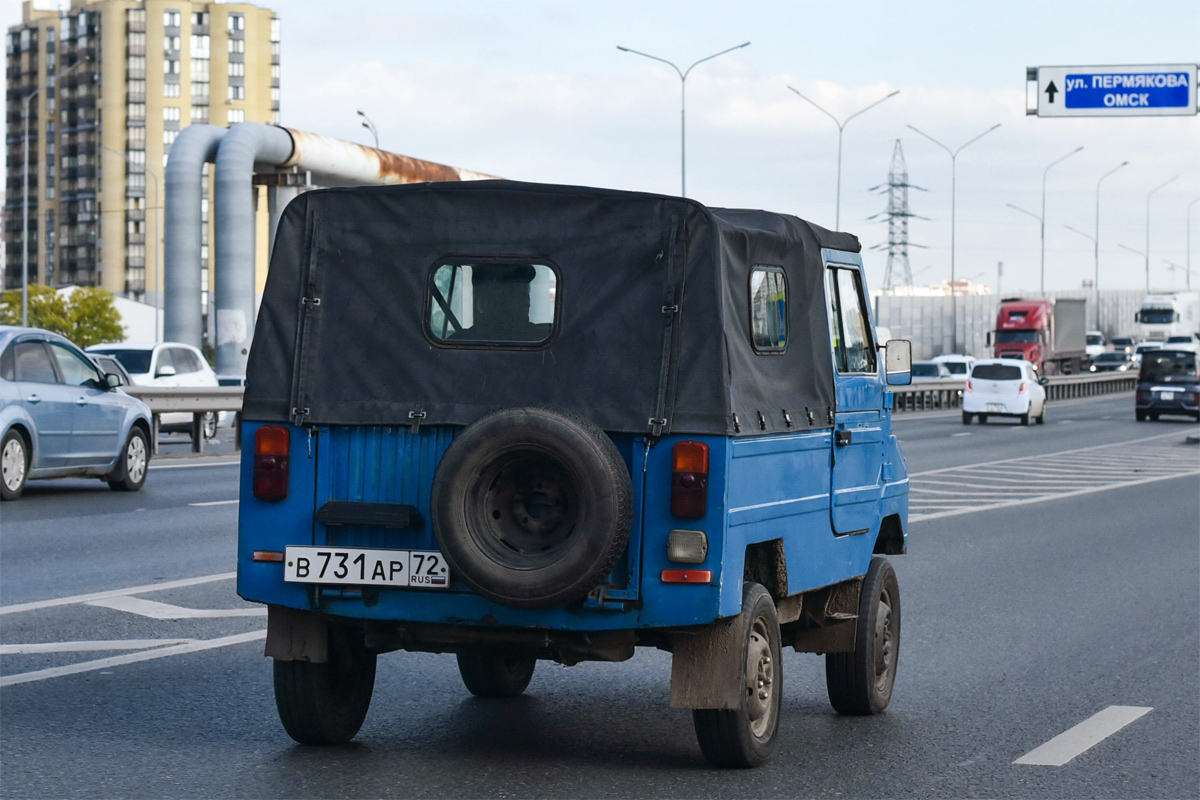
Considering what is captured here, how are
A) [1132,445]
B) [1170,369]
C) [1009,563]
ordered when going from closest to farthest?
1. [1009,563]
2. [1132,445]
3. [1170,369]

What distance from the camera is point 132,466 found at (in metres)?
18.6

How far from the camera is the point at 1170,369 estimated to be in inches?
1845

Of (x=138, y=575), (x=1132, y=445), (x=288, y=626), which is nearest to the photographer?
(x=288, y=626)

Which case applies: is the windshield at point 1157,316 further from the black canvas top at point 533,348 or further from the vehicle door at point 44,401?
the black canvas top at point 533,348

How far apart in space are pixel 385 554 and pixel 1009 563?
869 centimetres

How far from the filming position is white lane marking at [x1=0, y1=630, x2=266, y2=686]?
25.0 feet

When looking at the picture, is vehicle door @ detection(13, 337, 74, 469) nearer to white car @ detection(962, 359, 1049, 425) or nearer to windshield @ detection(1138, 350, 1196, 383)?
white car @ detection(962, 359, 1049, 425)

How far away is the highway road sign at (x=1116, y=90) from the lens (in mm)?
37875

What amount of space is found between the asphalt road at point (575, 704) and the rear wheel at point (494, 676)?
0.08 meters

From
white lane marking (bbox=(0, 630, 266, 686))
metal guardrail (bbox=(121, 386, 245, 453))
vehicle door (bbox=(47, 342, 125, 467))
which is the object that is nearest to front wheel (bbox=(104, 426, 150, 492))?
vehicle door (bbox=(47, 342, 125, 467))

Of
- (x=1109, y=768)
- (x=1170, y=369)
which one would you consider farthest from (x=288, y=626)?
(x=1170, y=369)

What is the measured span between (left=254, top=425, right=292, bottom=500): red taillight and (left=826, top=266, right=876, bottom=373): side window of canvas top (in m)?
2.16

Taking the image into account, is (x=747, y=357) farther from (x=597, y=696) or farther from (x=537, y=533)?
(x=597, y=696)

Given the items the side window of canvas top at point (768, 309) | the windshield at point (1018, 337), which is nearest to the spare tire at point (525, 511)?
the side window of canvas top at point (768, 309)
